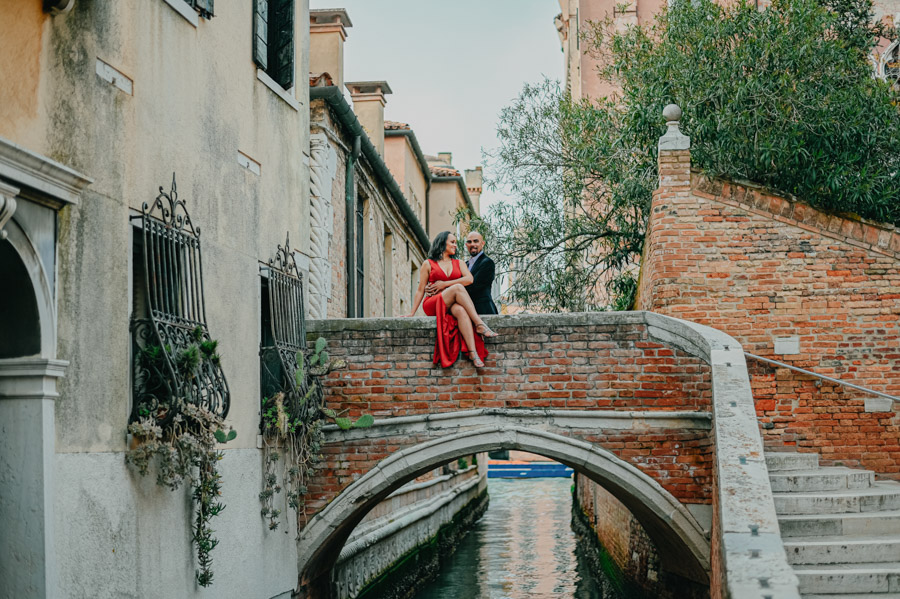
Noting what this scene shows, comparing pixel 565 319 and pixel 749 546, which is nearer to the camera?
pixel 749 546

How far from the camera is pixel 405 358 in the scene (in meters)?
8.41

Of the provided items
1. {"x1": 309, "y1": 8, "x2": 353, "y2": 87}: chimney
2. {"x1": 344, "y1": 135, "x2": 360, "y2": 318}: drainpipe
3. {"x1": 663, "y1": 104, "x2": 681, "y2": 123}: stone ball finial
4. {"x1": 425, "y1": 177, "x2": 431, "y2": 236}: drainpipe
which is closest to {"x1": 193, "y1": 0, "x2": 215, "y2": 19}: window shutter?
{"x1": 663, "y1": 104, "x2": 681, "y2": 123}: stone ball finial

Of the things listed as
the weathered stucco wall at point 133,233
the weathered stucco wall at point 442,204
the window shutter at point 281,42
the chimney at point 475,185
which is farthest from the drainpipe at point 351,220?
the chimney at point 475,185

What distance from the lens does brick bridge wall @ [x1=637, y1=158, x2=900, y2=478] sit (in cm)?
869

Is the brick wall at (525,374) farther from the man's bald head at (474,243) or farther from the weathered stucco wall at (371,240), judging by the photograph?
the weathered stucco wall at (371,240)

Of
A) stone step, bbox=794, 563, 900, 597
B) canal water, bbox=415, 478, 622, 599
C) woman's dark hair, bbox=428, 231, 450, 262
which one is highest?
woman's dark hair, bbox=428, 231, 450, 262

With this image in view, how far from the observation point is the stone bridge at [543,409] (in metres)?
7.99

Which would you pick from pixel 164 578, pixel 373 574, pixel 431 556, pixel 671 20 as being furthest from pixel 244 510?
pixel 431 556

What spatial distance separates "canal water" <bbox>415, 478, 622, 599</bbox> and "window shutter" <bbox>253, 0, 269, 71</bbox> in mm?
7764

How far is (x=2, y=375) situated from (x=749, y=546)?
3.66m

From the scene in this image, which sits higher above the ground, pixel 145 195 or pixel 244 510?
pixel 145 195

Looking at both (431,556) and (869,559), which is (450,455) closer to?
(869,559)

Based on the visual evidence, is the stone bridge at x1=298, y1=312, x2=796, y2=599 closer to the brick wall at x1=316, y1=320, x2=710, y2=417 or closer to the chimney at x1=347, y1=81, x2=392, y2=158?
the brick wall at x1=316, y1=320, x2=710, y2=417

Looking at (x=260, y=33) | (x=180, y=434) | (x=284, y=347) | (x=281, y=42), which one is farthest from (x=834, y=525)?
(x=281, y=42)
